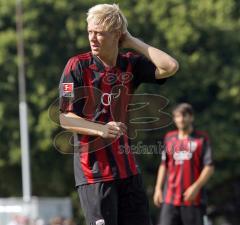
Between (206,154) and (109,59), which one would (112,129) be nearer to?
(109,59)

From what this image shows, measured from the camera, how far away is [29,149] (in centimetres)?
3759

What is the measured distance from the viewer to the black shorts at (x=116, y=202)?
278 inches

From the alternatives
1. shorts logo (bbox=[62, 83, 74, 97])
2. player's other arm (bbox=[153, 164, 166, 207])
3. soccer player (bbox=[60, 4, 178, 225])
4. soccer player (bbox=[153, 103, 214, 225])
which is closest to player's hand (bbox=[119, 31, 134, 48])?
soccer player (bbox=[60, 4, 178, 225])

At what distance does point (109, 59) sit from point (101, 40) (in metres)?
0.20

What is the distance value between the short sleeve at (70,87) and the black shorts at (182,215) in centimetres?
464

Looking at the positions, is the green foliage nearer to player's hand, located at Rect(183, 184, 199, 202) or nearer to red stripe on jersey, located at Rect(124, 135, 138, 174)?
player's hand, located at Rect(183, 184, 199, 202)

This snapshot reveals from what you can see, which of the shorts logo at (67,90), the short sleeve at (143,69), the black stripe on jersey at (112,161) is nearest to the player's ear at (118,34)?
the short sleeve at (143,69)

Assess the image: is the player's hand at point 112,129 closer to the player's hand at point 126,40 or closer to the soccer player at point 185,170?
the player's hand at point 126,40

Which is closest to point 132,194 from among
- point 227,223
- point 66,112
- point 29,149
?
point 66,112

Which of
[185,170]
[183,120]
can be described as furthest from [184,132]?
[185,170]

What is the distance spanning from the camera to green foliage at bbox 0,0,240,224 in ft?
123

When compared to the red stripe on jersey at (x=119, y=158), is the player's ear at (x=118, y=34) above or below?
above

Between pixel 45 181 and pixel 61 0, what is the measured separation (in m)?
7.34

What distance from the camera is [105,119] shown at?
7.10 meters
